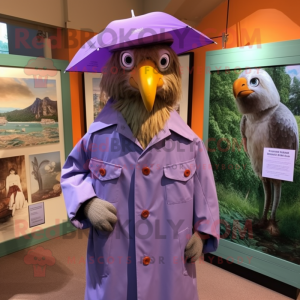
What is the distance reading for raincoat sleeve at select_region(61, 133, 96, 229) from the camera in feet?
3.18

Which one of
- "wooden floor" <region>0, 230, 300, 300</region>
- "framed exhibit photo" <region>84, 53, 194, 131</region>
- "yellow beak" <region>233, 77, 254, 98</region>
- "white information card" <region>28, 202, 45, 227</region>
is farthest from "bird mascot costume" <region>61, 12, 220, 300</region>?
"white information card" <region>28, 202, 45, 227</region>

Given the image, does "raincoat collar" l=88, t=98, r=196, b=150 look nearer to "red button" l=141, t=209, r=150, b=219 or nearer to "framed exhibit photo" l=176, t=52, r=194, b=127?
"red button" l=141, t=209, r=150, b=219

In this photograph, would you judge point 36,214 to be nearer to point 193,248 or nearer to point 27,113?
point 27,113

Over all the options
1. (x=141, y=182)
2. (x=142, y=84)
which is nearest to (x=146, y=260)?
(x=141, y=182)

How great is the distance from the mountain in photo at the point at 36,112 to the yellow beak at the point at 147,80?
1.45m

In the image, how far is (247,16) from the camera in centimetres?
200

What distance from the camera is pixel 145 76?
89 centimetres

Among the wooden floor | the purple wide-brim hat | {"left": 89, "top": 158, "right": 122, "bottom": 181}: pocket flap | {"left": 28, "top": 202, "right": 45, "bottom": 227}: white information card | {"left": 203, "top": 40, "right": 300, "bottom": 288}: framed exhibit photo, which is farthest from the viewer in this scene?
{"left": 28, "top": 202, "right": 45, "bottom": 227}: white information card

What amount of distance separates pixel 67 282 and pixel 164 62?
5.28 ft

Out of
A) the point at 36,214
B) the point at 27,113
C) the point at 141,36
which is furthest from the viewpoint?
the point at 36,214

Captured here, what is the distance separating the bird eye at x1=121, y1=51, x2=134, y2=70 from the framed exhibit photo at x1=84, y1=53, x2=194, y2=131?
1.29 meters

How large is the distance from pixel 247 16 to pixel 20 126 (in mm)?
1837

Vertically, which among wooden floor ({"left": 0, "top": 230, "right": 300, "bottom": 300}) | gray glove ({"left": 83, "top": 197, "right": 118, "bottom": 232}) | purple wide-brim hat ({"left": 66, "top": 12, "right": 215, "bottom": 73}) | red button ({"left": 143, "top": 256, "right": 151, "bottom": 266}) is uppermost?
purple wide-brim hat ({"left": 66, "top": 12, "right": 215, "bottom": 73})

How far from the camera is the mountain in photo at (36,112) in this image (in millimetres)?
2061
